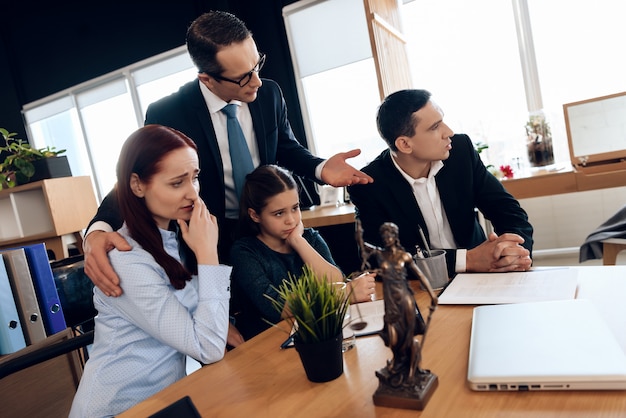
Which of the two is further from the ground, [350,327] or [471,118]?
[471,118]

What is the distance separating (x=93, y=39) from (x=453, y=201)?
4.86 meters

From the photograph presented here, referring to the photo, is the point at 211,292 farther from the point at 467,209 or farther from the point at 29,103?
the point at 29,103

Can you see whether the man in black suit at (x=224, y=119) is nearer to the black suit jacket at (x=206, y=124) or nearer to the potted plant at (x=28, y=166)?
the black suit jacket at (x=206, y=124)

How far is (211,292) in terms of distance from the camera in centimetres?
114

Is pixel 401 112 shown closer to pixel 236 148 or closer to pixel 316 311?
pixel 236 148

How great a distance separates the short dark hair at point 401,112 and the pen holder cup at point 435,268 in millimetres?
716

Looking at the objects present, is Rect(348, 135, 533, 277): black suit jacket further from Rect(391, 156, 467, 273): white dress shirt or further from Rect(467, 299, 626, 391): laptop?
Rect(467, 299, 626, 391): laptop

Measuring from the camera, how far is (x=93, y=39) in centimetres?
519

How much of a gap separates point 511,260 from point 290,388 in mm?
712

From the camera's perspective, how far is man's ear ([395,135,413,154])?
5.95 feet

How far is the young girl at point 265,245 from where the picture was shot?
5.04 feet

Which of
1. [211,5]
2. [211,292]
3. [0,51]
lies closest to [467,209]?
[211,292]

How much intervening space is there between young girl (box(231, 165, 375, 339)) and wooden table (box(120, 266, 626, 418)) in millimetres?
436

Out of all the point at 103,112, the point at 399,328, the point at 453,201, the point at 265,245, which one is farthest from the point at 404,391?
the point at 103,112
